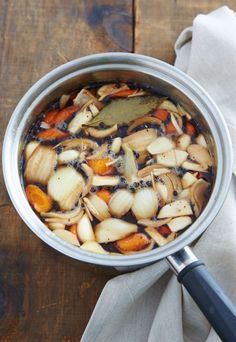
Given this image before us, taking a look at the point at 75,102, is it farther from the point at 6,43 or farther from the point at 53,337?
the point at 53,337

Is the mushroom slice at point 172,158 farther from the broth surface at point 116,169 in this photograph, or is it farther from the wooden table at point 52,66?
the wooden table at point 52,66

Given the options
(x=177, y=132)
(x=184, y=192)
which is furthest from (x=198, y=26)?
(x=184, y=192)

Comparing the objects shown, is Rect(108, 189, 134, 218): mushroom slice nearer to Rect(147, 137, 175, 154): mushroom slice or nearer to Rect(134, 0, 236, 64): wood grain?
Rect(147, 137, 175, 154): mushroom slice

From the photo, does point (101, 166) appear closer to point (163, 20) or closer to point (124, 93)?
point (124, 93)

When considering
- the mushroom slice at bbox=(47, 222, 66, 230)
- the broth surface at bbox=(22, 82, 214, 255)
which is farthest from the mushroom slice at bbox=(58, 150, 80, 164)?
the mushroom slice at bbox=(47, 222, 66, 230)

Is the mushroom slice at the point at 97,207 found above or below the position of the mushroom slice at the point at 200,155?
above

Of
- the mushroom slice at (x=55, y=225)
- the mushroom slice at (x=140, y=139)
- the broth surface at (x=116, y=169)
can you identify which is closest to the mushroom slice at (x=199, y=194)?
the broth surface at (x=116, y=169)
